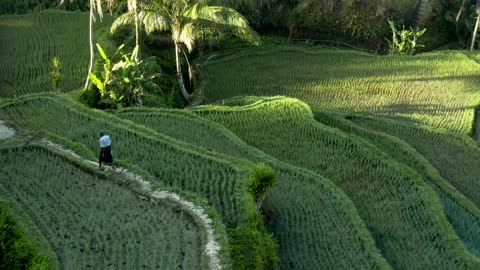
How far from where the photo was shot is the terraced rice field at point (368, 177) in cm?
997

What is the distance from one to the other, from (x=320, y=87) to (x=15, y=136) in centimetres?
894

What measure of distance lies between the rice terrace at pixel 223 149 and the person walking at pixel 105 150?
26 millimetres

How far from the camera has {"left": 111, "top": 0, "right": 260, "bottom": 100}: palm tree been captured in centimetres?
1467

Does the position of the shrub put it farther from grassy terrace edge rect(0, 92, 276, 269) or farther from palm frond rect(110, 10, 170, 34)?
palm frond rect(110, 10, 170, 34)

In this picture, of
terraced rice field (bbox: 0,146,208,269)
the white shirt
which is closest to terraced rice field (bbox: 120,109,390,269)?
terraced rice field (bbox: 0,146,208,269)

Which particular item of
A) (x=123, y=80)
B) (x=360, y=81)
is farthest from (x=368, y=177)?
(x=360, y=81)

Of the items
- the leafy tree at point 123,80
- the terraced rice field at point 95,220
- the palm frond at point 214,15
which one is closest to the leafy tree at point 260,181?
the terraced rice field at point 95,220

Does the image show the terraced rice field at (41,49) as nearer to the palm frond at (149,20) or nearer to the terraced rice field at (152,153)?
the palm frond at (149,20)

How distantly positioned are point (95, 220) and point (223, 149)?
4124 mm

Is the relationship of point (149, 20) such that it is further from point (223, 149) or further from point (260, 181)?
point (260, 181)

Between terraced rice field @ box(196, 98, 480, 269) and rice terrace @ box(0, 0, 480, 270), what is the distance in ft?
0.11

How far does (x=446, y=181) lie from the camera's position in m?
12.5

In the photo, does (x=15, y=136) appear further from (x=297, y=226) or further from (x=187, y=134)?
(x=297, y=226)

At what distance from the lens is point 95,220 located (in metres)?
8.31
